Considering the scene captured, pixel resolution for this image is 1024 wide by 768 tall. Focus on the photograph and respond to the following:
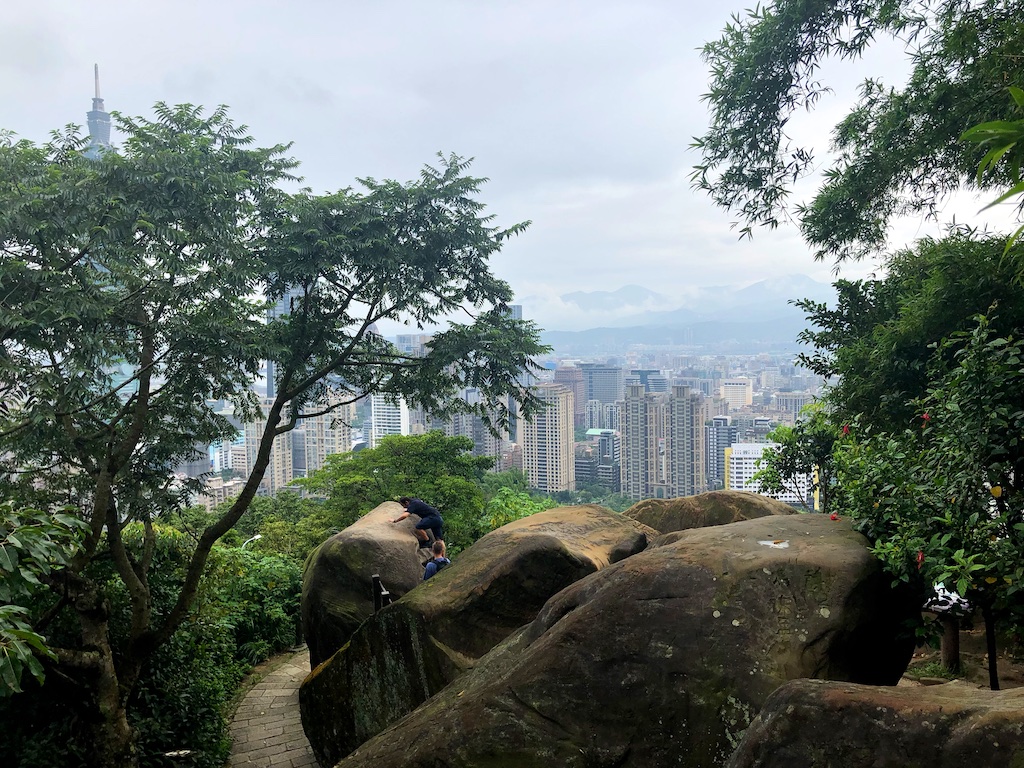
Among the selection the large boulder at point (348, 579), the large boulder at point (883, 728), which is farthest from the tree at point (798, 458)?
the large boulder at point (883, 728)

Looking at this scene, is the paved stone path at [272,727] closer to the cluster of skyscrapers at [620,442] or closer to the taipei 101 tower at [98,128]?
the taipei 101 tower at [98,128]

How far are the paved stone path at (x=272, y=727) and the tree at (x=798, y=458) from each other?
700 centimetres

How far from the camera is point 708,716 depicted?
390cm

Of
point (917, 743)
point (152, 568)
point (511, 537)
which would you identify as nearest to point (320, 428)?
point (152, 568)

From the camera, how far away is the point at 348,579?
9.39 metres

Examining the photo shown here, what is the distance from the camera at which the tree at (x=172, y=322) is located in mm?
6230

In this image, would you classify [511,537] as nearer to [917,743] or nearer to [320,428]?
[917,743]

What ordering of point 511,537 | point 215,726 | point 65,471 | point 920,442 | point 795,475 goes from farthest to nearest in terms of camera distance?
point 795,475, point 215,726, point 65,471, point 511,537, point 920,442

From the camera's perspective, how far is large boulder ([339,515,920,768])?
395cm

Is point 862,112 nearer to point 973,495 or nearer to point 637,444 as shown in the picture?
point 973,495

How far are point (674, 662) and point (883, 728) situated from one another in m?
1.30

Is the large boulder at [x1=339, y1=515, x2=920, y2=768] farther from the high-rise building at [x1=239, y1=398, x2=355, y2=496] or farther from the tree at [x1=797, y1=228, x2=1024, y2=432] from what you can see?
the high-rise building at [x1=239, y1=398, x2=355, y2=496]

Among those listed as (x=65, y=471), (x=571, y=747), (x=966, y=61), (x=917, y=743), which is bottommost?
(x=571, y=747)

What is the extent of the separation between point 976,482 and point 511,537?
4195 mm
